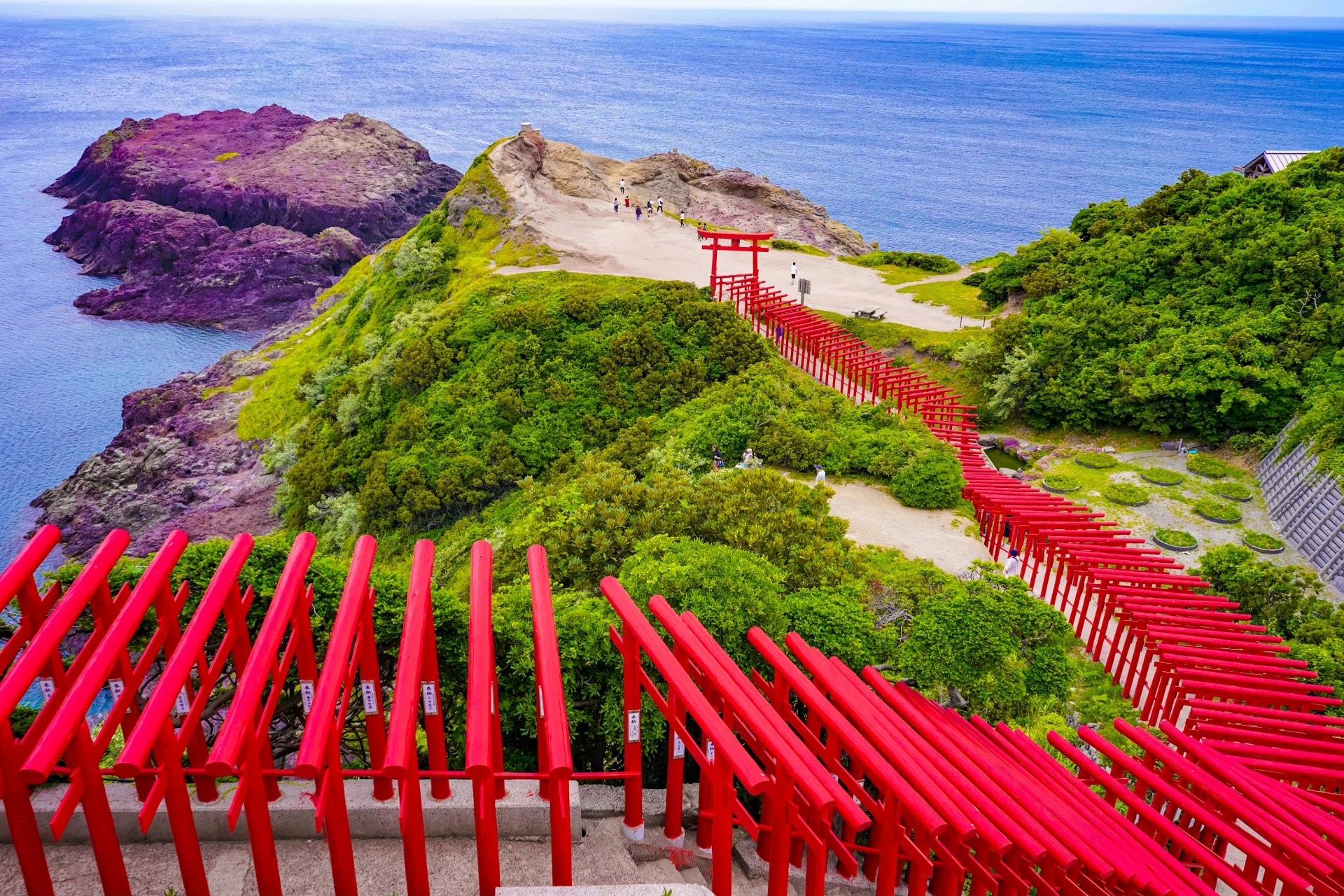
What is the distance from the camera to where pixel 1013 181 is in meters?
130

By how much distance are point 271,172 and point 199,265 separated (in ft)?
68.5

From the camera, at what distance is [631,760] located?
891cm

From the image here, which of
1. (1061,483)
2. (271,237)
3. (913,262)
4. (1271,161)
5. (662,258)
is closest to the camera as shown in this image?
(1061,483)

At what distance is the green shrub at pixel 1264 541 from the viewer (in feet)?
84.6

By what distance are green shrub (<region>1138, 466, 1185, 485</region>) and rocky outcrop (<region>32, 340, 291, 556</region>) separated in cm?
3456

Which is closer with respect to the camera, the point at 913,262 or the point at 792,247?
the point at 913,262

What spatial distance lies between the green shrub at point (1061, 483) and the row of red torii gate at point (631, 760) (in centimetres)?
1577

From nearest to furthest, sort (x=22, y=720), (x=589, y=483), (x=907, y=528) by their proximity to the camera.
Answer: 1. (x=22, y=720)
2. (x=589, y=483)
3. (x=907, y=528)

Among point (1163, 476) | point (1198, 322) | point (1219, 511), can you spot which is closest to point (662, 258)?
point (1198, 322)

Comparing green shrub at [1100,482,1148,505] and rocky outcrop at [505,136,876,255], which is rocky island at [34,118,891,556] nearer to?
rocky outcrop at [505,136,876,255]

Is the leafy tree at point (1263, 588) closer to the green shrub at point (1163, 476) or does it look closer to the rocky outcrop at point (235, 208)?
the green shrub at point (1163, 476)

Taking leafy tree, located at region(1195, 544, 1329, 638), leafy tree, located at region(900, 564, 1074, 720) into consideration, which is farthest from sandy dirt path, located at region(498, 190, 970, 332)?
leafy tree, located at region(900, 564, 1074, 720)

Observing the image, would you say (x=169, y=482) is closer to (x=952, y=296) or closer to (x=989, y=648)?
(x=952, y=296)

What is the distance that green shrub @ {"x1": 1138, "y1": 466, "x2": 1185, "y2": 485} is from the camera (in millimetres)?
29797
